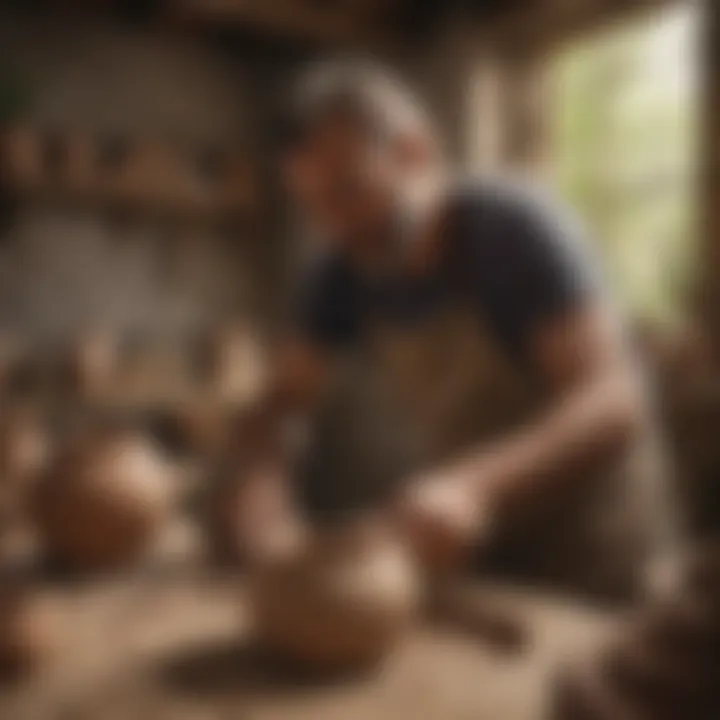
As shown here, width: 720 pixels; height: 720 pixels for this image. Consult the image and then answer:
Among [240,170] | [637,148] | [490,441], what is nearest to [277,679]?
[490,441]

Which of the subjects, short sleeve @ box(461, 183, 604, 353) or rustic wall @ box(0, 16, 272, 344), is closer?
short sleeve @ box(461, 183, 604, 353)

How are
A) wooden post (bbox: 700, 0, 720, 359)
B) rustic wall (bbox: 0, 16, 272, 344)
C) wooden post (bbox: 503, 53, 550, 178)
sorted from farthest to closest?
rustic wall (bbox: 0, 16, 272, 344)
wooden post (bbox: 503, 53, 550, 178)
wooden post (bbox: 700, 0, 720, 359)

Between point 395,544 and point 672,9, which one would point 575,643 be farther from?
point 672,9

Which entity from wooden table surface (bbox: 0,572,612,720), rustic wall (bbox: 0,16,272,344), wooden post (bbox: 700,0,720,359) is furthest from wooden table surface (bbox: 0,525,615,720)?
rustic wall (bbox: 0,16,272,344)

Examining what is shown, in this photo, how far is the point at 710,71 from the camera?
0.19 metres

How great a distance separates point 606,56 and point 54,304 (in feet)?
1.41

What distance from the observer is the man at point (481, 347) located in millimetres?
262

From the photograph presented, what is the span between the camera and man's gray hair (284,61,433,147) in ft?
0.97

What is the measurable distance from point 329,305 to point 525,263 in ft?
0.33

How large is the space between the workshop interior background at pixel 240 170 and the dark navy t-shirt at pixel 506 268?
1 centimetres

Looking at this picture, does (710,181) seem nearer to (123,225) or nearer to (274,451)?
(274,451)

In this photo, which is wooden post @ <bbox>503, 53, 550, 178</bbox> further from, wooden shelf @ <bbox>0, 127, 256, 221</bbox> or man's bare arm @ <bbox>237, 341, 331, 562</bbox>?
wooden shelf @ <bbox>0, 127, 256, 221</bbox>

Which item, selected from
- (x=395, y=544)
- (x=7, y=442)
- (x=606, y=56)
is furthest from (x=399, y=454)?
(x=7, y=442)

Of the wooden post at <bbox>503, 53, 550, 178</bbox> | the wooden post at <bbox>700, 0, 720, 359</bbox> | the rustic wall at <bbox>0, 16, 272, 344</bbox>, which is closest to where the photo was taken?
the wooden post at <bbox>700, 0, 720, 359</bbox>
